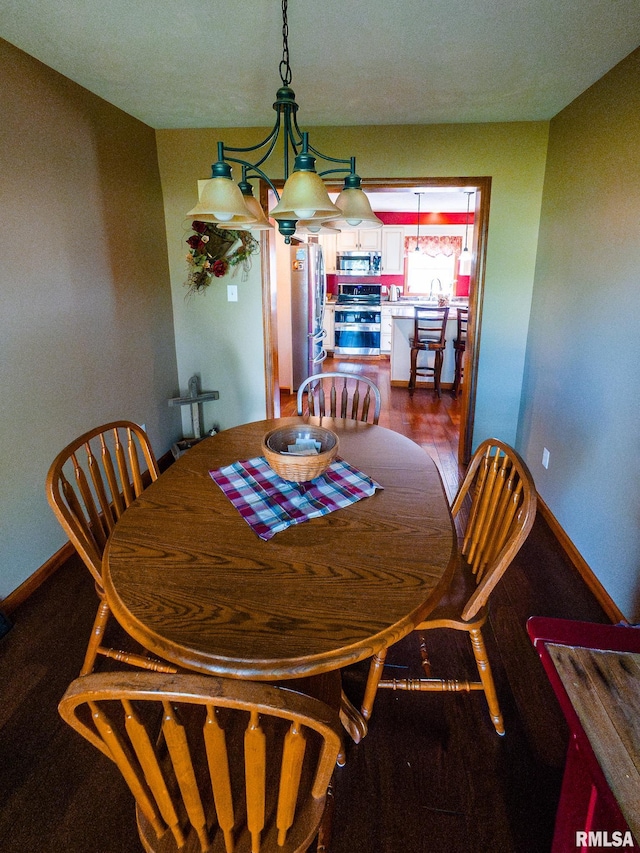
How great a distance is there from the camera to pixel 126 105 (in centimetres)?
268

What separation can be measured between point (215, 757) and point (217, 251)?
121 inches

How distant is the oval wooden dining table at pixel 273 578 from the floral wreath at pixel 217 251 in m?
2.10

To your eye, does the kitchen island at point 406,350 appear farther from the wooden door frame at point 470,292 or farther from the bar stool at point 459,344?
the wooden door frame at point 470,292

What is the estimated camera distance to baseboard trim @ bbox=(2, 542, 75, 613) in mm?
Answer: 2014

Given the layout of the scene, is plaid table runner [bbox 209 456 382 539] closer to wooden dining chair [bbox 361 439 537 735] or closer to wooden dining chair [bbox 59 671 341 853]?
wooden dining chair [bbox 361 439 537 735]

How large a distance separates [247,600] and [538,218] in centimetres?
306

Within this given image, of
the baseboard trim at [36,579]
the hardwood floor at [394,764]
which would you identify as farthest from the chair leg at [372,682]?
the baseboard trim at [36,579]

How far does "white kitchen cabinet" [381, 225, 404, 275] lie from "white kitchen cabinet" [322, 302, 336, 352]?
1.15 m

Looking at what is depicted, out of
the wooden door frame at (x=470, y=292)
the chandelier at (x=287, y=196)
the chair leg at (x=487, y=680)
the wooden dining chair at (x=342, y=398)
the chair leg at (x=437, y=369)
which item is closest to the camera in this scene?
the chandelier at (x=287, y=196)

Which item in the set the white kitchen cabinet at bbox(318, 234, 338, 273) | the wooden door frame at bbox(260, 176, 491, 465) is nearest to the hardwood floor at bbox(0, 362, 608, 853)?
the wooden door frame at bbox(260, 176, 491, 465)

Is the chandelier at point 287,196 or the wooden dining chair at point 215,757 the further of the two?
the chandelier at point 287,196

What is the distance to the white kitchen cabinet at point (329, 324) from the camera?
25.1ft

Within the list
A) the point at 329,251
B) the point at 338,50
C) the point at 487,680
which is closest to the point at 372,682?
the point at 487,680

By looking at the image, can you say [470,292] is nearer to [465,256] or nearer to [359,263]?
[465,256]
